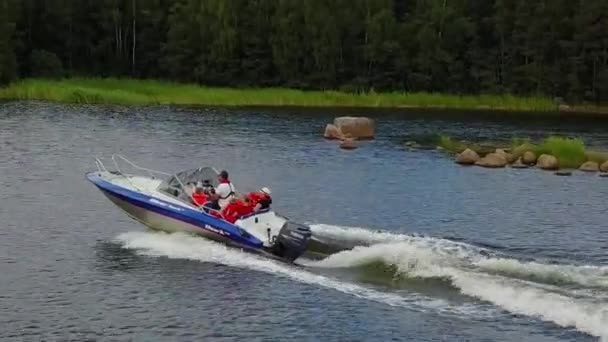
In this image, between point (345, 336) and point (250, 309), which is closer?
point (345, 336)

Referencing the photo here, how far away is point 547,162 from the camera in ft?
161

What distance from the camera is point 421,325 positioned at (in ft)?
73.8

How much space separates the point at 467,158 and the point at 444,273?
25.0 metres

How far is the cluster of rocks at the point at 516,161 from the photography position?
48.7 m

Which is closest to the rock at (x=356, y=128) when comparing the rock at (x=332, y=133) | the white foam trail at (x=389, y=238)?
the rock at (x=332, y=133)

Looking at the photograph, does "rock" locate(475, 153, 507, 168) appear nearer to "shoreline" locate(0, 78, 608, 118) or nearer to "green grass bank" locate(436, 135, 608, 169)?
"green grass bank" locate(436, 135, 608, 169)

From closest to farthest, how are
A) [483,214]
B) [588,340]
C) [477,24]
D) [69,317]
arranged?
[588,340] < [69,317] < [483,214] < [477,24]

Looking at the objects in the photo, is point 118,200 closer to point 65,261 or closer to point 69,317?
point 65,261

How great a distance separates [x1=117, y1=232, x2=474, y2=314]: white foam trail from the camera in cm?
2416

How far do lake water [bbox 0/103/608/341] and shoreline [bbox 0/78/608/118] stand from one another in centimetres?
3138

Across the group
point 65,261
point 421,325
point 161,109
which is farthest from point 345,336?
point 161,109

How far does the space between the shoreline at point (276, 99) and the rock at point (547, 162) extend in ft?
99.2

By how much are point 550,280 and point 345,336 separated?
21.3 feet

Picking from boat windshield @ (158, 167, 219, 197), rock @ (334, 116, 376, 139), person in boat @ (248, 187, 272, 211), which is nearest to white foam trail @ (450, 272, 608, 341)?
person in boat @ (248, 187, 272, 211)
